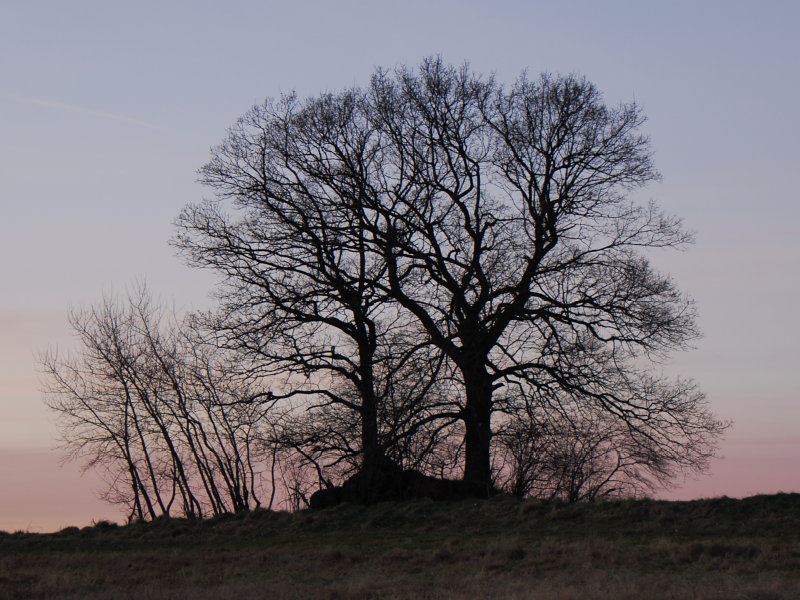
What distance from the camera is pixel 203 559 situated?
17.3 metres

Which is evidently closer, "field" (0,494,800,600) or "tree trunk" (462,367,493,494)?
"field" (0,494,800,600)

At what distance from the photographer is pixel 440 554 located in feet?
51.6

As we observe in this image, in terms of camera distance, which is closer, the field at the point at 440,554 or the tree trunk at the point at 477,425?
the field at the point at 440,554

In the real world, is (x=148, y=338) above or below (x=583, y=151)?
below

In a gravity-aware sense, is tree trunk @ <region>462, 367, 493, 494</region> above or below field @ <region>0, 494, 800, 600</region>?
above

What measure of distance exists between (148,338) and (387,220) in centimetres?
1014

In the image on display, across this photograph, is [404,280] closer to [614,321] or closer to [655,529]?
[614,321]

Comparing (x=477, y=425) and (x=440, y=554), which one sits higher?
(x=477, y=425)

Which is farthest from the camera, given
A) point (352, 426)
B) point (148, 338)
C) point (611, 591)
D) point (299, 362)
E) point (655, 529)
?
point (148, 338)

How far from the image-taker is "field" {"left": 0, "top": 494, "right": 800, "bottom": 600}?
12758 millimetres

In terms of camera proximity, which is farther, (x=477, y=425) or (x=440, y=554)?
(x=477, y=425)

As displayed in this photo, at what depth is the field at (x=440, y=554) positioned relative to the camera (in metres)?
12.8

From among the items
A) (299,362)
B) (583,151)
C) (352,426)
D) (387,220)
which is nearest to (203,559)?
(352,426)

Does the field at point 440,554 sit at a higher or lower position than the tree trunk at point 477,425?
lower
